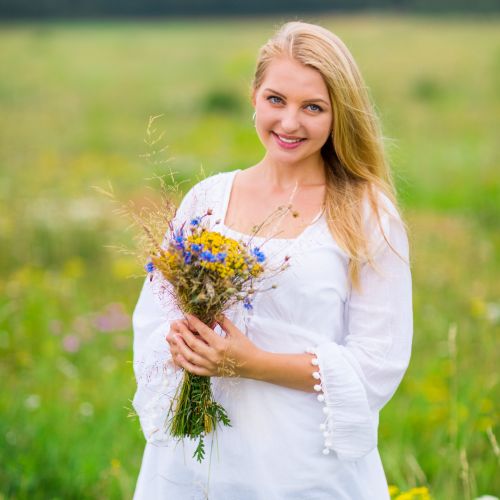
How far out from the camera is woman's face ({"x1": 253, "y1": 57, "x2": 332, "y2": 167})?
2.27 meters

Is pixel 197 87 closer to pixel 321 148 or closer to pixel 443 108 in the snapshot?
pixel 443 108

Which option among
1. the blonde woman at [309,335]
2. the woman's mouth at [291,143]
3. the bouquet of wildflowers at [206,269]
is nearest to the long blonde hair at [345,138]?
the blonde woman at [309,335]

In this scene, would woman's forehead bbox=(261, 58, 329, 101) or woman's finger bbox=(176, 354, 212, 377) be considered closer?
woman's finger bbox=(176, 354, 212, 377)

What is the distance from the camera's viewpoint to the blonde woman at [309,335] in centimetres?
223

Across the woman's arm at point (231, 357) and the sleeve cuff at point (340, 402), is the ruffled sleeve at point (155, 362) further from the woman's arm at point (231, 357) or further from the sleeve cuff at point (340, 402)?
the sleeve cuff at point (340, 402)

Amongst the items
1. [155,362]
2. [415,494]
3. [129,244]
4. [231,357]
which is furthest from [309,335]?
[129,244]

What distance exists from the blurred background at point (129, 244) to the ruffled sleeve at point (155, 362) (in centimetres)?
18

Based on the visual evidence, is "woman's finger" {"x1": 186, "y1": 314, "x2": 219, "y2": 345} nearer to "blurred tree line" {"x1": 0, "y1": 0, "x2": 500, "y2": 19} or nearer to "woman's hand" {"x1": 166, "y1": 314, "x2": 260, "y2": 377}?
"woman's hand" {"x1": 166, "y1": 314, "x2": 260, "y2": 377}

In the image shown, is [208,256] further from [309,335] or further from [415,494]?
[415,494]

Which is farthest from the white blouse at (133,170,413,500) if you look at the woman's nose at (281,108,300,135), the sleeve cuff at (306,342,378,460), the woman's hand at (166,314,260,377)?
the woman's nose at (281,108,300,135)

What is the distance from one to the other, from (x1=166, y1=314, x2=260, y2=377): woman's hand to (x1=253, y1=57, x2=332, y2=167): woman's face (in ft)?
1.80

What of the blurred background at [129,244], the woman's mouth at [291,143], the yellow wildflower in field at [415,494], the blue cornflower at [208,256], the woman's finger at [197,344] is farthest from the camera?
the blurred background at [129,244]

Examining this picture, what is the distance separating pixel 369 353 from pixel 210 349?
46 cm

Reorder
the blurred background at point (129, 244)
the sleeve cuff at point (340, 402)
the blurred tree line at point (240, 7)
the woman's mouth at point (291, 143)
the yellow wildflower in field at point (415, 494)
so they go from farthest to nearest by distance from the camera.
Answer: the blurred tree line at point (240, 7) → the blurred background at point (129, 244) → the yellow wildflower in field at point (415, 494) → the woman's mouth at point (291, 143) → the sleeve cuff at point (340, 402)
